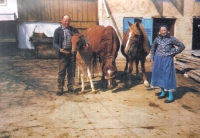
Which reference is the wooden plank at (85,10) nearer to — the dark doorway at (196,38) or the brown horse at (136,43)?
the dark doorway at (196,38)

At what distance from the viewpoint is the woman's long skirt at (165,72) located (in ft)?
19.4

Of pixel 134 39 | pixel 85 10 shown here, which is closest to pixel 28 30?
pixel 85 10

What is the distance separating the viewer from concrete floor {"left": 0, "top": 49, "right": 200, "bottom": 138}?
4391 mm

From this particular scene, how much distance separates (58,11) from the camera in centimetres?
1371

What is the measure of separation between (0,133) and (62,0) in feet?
35.0

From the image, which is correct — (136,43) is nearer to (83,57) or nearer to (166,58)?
(166,58)

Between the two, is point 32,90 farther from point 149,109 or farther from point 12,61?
point 12,61

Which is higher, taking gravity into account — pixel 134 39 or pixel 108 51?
pixel 134 39

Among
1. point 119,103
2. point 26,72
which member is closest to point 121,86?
point 119,103

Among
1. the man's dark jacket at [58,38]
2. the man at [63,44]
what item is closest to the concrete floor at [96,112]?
the man at [63,44]

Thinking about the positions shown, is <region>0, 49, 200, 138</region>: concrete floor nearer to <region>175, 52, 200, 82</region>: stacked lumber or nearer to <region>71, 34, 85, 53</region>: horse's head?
<region>175, 52, 200, 82</region>: stacked lumber

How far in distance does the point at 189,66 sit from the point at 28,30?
911 centimetres

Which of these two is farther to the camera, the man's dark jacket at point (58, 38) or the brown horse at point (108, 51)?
the brown horse at point (108, 51)

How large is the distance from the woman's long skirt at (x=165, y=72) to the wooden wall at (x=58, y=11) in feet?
27.2
